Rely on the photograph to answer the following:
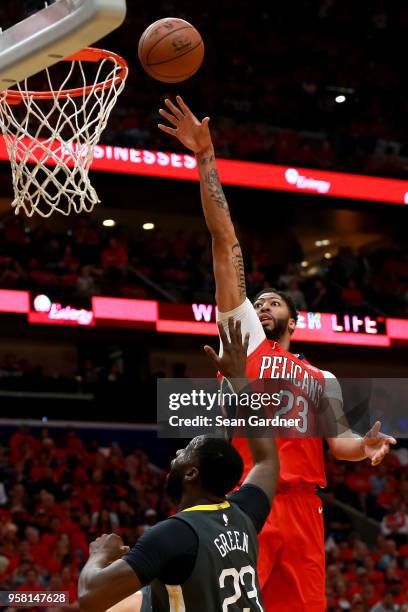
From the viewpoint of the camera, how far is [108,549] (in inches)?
118

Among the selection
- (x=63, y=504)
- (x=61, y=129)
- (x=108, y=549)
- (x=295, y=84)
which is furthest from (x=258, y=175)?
(x=108, y=549)

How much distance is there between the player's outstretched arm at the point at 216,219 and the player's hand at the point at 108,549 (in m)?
→ 1.67

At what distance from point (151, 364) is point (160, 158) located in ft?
17.2

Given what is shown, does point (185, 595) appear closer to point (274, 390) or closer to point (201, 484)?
point (201, 484)

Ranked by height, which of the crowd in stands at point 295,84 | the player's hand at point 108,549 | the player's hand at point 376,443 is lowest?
the player's hand at point 108,549

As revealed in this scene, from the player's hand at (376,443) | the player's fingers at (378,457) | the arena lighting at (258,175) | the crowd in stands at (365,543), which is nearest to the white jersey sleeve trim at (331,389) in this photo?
the player's hand at (376,443)

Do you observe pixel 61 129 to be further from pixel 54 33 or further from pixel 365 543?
pixel 365 543

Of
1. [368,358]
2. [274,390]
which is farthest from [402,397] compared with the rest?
[274,390]

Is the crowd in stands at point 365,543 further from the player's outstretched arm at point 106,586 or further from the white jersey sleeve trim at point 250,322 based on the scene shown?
the player's outstretched arm at point 106,586

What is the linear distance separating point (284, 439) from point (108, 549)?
161cm

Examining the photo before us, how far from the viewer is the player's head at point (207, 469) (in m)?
3.11

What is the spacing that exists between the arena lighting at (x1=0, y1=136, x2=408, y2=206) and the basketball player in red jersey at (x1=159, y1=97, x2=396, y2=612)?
24.9 feet

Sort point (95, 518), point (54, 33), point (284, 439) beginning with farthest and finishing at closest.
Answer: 1. point (95, 518)
2. point (284, 439)
3. point (54, 33)

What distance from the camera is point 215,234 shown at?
4.65 metres
